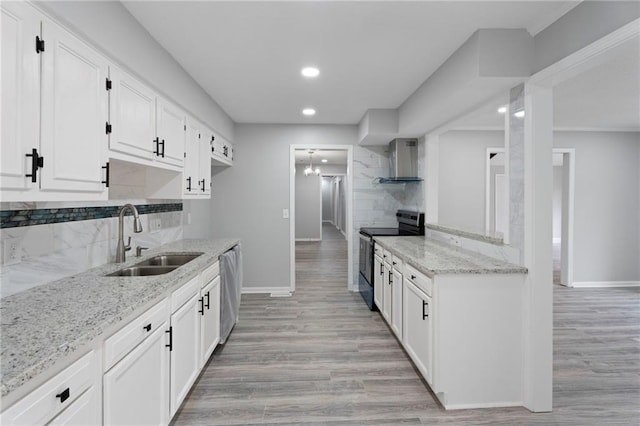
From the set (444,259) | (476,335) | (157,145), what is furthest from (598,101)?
(157,145)

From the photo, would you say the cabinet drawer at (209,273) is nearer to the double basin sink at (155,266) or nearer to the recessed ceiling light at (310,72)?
the double basin sink at (155,266)

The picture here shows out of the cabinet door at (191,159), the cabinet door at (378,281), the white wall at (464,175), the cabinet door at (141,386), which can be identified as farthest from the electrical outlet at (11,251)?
the white wall at (464,175)

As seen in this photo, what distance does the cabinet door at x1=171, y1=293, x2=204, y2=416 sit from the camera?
187 cm

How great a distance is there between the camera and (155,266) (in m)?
2.51

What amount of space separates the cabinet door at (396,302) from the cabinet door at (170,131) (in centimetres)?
217

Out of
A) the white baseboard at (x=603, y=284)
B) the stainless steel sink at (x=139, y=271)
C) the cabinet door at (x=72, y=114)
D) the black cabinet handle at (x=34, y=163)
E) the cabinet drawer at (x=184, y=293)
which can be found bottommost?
the white baseboard at (x=603, y=284)

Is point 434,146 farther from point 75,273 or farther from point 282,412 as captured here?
point 75,273

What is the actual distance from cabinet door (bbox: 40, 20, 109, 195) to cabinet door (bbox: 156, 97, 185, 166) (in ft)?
2.10

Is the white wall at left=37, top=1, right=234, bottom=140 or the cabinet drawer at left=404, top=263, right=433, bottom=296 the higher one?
the white wall at left=37, top=1, right=234, bottom=140

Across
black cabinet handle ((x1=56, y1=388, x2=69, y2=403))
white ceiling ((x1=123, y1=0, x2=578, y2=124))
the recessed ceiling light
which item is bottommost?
black cabinet handle ((x1=56, y1=388, x2=69, y2=403))

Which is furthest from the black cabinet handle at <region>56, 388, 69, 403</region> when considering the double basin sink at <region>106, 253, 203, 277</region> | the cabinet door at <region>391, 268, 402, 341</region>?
the cabinet door at <region>391, 268, 402, 341</region>

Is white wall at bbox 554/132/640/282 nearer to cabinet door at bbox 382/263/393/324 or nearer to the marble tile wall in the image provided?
the marble tile wall

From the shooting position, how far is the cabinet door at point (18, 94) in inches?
45.0

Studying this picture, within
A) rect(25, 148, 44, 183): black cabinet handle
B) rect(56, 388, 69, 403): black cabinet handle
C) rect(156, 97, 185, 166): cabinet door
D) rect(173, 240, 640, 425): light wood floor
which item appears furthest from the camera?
rect(156, 97, 185, 166): cabinet door
